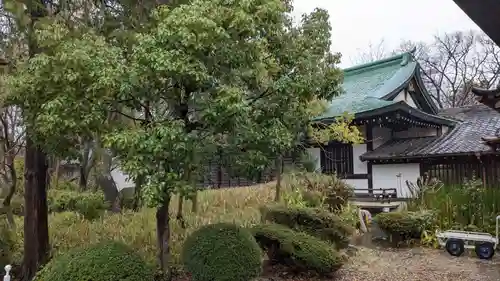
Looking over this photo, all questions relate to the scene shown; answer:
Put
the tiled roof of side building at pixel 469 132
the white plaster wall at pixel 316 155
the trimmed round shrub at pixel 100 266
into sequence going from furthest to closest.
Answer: the white plaster wall at pixel 316 155 < the tiled roof of side building at pixel 469 132 < the trimmed round shrub at pixel 100 266

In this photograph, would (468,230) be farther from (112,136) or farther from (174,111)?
(112,136)

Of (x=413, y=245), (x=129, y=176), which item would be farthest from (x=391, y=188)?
(x=129, y=176)

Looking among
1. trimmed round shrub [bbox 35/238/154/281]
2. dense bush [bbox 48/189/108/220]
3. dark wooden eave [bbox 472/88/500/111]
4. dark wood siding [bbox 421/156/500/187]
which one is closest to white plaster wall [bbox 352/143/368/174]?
dark wood siding [bbox 421/156/500/187]

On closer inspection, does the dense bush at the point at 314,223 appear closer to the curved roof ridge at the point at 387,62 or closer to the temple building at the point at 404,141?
the temple building at the point at 404,141

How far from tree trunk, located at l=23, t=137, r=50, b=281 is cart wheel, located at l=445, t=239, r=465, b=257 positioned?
282 inches

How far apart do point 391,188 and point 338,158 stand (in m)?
2.29

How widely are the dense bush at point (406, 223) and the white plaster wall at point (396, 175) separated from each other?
4131 millimetres

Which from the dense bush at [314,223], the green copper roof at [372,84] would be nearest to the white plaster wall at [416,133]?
the green copper roof at [372,84]

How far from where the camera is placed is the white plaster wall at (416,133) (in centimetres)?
1499

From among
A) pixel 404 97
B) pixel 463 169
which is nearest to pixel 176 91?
pixel 463 169

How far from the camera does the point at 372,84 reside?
16812mm

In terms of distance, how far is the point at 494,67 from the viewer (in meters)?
27.5

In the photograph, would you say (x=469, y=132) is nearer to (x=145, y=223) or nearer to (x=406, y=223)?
(x=406, y=223)

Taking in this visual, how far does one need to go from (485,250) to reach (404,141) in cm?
711
